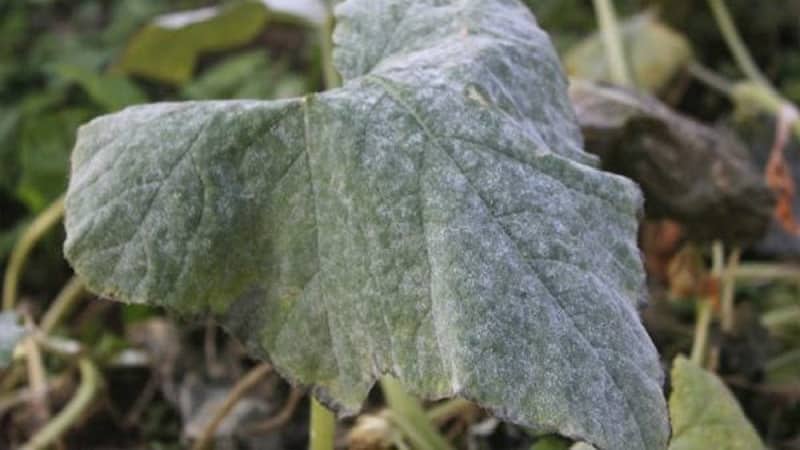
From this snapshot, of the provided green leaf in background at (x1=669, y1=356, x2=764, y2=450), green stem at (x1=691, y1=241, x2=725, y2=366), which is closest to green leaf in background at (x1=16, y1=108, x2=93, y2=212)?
green stem at (x1=691, y1=241, x2=725, y2=366)

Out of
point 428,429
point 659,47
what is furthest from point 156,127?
point 659,47

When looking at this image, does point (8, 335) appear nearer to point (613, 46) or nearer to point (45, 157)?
point (45, 157)

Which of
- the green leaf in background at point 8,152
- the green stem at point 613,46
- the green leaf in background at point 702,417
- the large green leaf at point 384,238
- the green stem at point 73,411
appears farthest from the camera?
the green leaf in background at point 8,152

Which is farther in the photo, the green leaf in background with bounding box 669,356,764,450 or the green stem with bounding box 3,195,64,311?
the green stem with bounding box 3,195,64,311

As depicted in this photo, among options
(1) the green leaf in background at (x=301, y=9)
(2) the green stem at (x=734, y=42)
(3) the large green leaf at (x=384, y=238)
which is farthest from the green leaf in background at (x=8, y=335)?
(2) the green stem at (x=734, y=42)

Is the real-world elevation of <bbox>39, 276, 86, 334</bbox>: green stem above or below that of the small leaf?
below

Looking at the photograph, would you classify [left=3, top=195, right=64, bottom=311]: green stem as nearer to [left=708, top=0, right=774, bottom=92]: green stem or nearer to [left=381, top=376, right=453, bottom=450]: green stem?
[left=381, top=376, right=453, bottom=450]: green stem


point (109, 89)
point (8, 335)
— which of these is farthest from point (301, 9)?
point (8, 335)

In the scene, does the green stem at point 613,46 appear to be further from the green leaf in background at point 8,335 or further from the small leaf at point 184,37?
the green leaf in background at point 8,335
